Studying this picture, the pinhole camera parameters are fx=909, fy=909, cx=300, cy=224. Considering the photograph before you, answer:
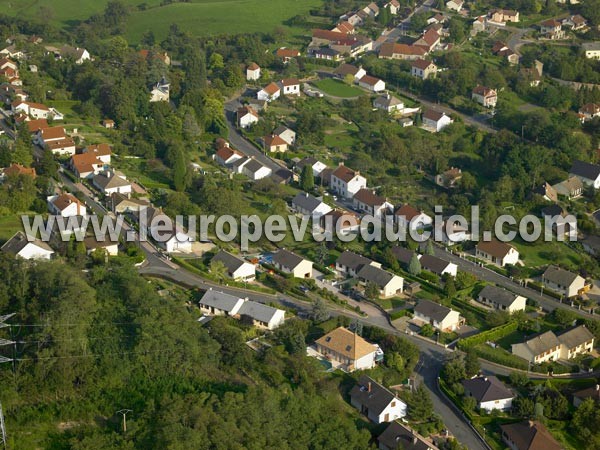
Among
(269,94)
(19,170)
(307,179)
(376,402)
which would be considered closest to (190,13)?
(269,94)

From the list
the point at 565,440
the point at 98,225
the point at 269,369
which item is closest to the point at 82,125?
the point at 98,225

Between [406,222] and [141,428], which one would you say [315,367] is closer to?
[141,428]

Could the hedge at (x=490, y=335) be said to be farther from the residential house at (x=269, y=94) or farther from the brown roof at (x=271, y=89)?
the brown roof at (x=271, y=89)

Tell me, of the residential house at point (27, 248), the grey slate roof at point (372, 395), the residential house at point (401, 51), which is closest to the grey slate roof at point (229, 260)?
the residential house at point (27, 248)

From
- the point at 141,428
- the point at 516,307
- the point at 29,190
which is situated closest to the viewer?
the point at 141,428

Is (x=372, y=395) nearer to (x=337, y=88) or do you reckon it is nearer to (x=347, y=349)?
(x=347, y=349)

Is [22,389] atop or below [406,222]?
atop
